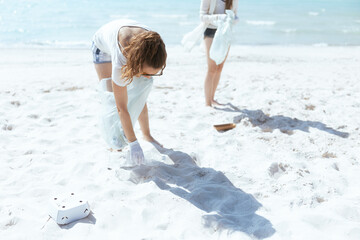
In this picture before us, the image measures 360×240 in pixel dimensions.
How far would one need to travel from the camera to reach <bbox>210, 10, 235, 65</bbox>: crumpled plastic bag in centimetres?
385

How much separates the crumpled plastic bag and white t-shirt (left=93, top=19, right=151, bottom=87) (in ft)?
5.05

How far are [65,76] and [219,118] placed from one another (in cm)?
316

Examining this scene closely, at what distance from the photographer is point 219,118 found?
160 inches

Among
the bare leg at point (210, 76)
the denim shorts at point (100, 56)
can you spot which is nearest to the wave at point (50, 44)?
the bare leg at point (210, 76)

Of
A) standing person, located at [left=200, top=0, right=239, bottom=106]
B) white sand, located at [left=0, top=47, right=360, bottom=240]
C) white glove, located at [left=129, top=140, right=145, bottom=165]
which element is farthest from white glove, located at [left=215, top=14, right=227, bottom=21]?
white glove, located at [left=129, top=140, right=145, bottom=165]

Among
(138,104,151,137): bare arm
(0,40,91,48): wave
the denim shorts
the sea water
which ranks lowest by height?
(0,40,91,48): wave

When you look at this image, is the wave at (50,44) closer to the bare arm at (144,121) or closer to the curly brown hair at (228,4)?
the curly brown hair at (228,4)

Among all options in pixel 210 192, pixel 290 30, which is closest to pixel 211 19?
pixel 210 192

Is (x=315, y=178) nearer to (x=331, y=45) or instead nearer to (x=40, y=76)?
(x=40, y=76)

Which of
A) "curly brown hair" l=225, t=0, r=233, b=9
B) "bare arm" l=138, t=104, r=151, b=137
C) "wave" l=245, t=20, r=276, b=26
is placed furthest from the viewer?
"wave" l=245, t=20, r=276, b=26

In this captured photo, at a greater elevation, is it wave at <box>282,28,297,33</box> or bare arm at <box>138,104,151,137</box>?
bare arm at <box>138,104,151,137</box>

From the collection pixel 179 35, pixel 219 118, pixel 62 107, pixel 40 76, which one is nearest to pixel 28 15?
pixel 179 35

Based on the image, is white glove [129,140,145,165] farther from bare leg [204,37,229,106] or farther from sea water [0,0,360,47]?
sea water [0,0,360,47]

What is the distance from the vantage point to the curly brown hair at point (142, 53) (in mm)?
2166
